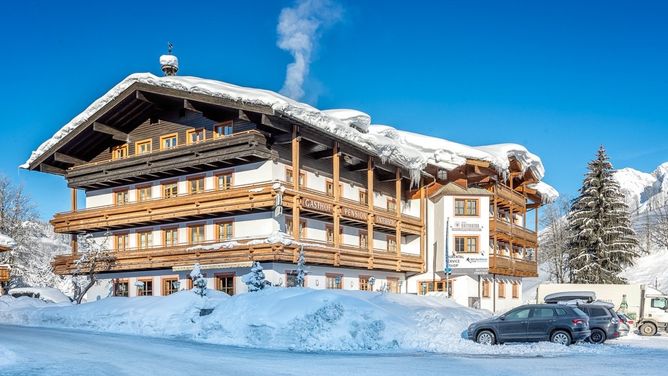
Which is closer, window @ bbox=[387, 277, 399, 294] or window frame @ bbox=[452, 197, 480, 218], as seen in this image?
window @ bbox=[387, 277, 399, 294]

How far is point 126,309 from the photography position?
25703mm

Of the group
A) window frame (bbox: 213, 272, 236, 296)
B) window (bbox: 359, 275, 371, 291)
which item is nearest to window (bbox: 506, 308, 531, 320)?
window frame (bbox: 213, 272, 236, 296)

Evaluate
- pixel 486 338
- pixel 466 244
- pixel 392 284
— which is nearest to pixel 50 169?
pixel 392 284

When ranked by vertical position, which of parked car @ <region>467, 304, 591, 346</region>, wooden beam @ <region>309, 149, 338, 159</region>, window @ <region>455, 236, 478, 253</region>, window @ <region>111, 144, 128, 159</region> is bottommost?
parked car @ <region>467, 304, 591, 346</region>

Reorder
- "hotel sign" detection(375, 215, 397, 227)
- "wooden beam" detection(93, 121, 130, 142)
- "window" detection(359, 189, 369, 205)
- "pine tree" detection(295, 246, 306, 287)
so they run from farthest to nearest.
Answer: "window" detection(359, 189, 369, 205) → "hotel sign" detection(375, 215, 397, 227) → "wooden beam" detection(93, 121, 130, 142) → "pine tree" detection(295, 246, 306, 287)

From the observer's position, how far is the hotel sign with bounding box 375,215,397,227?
1556 inches

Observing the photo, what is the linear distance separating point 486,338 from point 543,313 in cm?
197

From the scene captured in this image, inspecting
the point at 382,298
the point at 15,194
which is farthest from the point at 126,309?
the point at 15,194

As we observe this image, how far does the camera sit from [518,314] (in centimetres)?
2152

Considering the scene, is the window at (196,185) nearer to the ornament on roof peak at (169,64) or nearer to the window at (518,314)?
the ornament on roof peak at (169,64)

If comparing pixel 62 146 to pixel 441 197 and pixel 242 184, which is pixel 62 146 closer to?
pixel 242 184

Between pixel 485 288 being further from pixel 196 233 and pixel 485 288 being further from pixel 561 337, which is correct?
pixel 561 337

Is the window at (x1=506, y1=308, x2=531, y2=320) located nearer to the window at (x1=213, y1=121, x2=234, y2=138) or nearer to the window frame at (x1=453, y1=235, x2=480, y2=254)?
the window at (x1=213, y1=121, x2=234, y2=138)

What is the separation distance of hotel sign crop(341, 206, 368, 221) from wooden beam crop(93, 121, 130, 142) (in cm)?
1413
